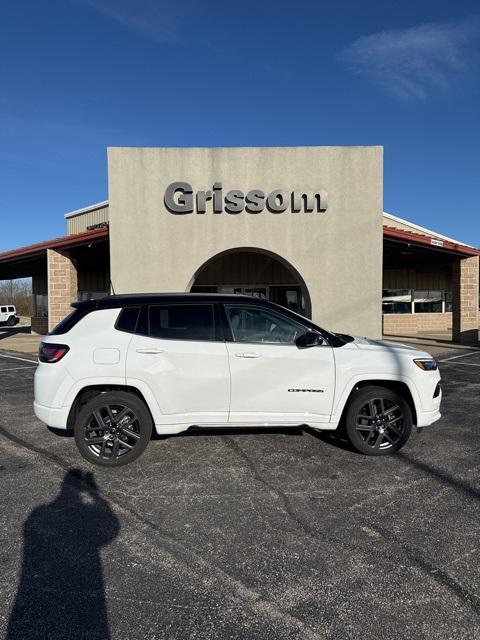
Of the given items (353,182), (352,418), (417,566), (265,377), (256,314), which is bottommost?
(417,566)

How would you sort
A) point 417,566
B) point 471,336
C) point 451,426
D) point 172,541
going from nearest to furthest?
1. point 417,566
2. point 172,541
3. point 451,426
4. point 471,336

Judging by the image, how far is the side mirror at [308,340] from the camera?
196 inches

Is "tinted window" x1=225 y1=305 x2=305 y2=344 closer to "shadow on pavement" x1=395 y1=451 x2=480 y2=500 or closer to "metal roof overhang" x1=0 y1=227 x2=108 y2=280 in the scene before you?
"shadow on pavement" x1=395 y1=451 x2=480 y2=500

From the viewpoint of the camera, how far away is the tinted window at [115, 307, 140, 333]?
4988 mm

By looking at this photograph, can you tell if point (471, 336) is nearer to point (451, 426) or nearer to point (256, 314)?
point (451, 426)

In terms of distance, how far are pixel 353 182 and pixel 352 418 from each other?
10002 mm

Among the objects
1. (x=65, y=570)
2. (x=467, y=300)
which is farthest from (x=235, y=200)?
(x=65, y=570)

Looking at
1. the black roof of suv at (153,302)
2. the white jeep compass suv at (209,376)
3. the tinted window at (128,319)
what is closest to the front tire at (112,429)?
the white jeep compass suv at (209,376)

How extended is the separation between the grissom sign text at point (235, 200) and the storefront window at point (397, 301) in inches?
522

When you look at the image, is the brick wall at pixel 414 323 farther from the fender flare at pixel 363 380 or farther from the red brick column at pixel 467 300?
the fender flare at pixel 363 380

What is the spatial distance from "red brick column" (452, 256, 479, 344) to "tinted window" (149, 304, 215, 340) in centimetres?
1580

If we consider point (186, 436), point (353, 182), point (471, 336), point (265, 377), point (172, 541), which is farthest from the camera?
point (471, 336)

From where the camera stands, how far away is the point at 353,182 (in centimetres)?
1355

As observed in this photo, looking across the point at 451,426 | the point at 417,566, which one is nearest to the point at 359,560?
the point at 417,566
